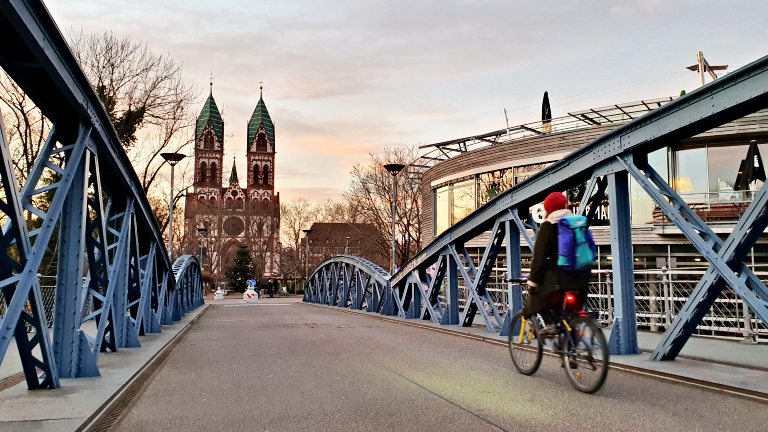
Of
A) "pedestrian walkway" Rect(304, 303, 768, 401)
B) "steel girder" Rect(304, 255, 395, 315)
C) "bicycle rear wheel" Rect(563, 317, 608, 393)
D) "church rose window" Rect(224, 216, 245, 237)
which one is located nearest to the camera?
"bicycle rear wheel" Rect(563, 317, 608, 393)

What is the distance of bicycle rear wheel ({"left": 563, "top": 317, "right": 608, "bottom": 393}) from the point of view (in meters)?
5.60

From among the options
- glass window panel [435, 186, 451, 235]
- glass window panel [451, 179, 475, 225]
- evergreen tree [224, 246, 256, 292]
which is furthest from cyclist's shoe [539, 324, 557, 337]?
evergreen tree [224, 246, 256, 292]

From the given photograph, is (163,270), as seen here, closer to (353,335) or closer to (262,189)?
(353,335)

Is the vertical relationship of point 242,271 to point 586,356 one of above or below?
above

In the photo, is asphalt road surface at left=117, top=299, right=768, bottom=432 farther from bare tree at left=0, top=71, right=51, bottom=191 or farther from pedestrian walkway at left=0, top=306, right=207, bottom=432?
bare tree at left=0, top=71, right=51, bottom=191

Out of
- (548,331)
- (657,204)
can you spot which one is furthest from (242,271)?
→ (548,331)

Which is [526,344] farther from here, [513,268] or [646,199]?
[646,199]

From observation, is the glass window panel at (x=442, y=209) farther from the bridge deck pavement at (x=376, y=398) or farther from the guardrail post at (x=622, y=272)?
the guardrail post at (x=622, y=272)

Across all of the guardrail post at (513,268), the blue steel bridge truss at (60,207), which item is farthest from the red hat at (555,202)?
the blue steel bridge truss at (60,207)

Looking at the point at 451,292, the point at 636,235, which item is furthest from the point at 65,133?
the point at 636,235

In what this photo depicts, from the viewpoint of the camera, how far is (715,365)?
7.17 m

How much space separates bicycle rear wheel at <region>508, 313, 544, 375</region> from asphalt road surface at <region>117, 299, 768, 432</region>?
14 cm

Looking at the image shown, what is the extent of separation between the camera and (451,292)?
554 inches

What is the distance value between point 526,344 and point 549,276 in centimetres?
101
